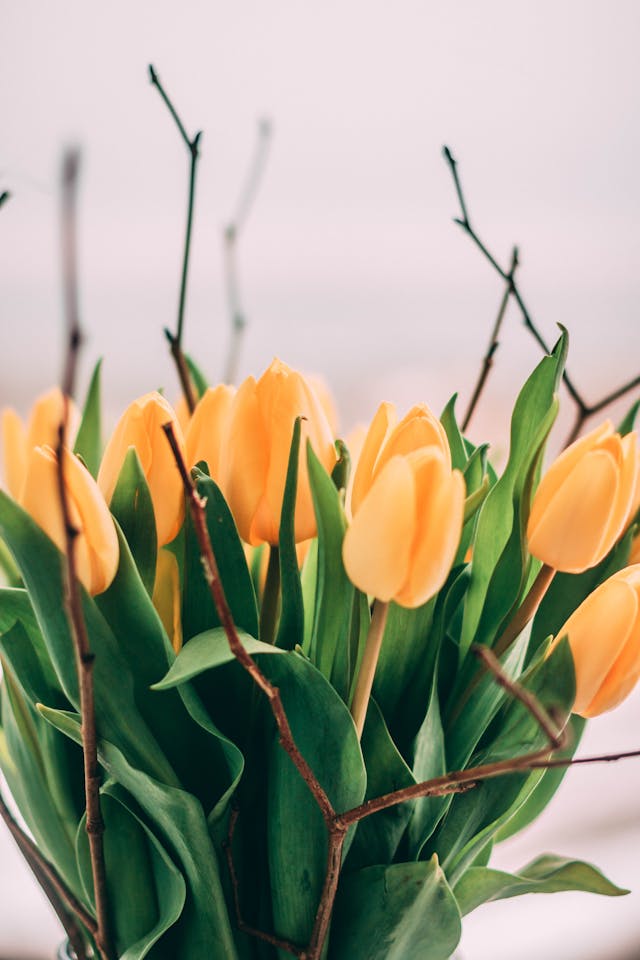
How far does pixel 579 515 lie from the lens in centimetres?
28

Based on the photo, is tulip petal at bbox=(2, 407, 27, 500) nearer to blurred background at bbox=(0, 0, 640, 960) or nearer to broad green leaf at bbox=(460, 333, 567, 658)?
broad green leaf at bbox=(460, 333, 567, 658)

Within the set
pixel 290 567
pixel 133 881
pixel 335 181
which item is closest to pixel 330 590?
pixel 290 567

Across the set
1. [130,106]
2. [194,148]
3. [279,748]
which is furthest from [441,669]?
[130,106]

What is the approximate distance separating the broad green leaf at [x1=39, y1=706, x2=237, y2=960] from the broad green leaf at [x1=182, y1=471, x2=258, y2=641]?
0.05 m

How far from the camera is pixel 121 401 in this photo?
1202 millimetres

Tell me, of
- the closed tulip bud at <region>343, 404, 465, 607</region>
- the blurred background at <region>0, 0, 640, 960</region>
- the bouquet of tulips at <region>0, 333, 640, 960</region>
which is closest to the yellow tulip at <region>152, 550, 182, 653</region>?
the bouquet of tulips at <region>0, 333, 640, 960</region>

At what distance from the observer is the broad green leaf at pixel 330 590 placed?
10.9 inches

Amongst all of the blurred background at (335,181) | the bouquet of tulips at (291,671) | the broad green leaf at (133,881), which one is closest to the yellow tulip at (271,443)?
the bouquet of tulips at (291,671)

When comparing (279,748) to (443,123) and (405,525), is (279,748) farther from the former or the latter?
(443,123)

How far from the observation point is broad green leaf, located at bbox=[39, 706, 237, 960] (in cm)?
29

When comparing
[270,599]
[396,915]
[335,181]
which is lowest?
[396,915]

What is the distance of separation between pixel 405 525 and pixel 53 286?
1011 mm

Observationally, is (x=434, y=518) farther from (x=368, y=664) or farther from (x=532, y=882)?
(x=532, y=882)

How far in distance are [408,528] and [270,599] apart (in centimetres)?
9
